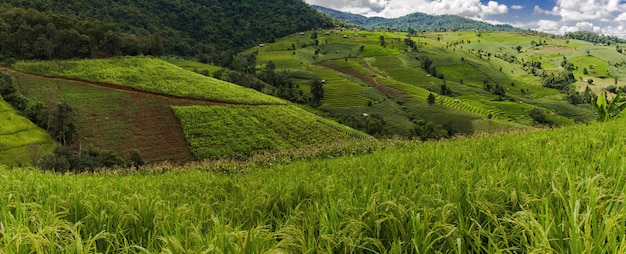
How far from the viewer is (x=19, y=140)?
5031 centimetres

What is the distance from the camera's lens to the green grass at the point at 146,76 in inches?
2913

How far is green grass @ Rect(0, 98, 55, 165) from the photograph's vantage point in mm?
46219

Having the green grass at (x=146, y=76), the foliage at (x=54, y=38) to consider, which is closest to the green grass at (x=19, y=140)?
the green grass at (x=146, y=76)

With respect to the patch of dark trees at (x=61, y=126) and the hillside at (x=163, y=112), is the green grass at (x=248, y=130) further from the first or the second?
the patch of dark trees at (x=61, y=126)

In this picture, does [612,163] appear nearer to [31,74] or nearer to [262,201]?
[262,201]

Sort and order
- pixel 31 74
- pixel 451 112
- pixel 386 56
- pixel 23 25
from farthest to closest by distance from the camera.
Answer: pixel 386 56
pixel 451 112
pixel 23 25
pixel 31 74

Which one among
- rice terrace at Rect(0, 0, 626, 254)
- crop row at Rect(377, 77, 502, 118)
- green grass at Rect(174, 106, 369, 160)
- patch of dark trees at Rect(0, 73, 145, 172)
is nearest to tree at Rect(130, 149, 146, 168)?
patch of dark trees at Rect(0, 73, 145, 172)

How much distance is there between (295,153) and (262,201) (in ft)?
62.1

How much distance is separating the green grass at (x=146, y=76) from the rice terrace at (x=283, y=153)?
20.3 inches

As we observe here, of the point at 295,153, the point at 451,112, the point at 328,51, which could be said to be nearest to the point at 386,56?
the point at 328,51

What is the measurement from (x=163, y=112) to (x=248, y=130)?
18103mm

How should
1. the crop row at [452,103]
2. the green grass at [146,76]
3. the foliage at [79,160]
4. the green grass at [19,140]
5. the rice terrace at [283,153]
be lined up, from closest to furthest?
1. the rice terrace at [283,153]
2. the foliage at [79,160]
3. the green grass at [19,140]
4. the green grass at [146,76]
5. the crop row at [452,103]

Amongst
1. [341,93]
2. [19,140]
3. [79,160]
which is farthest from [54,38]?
[341,93]

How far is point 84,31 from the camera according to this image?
87.9 m
